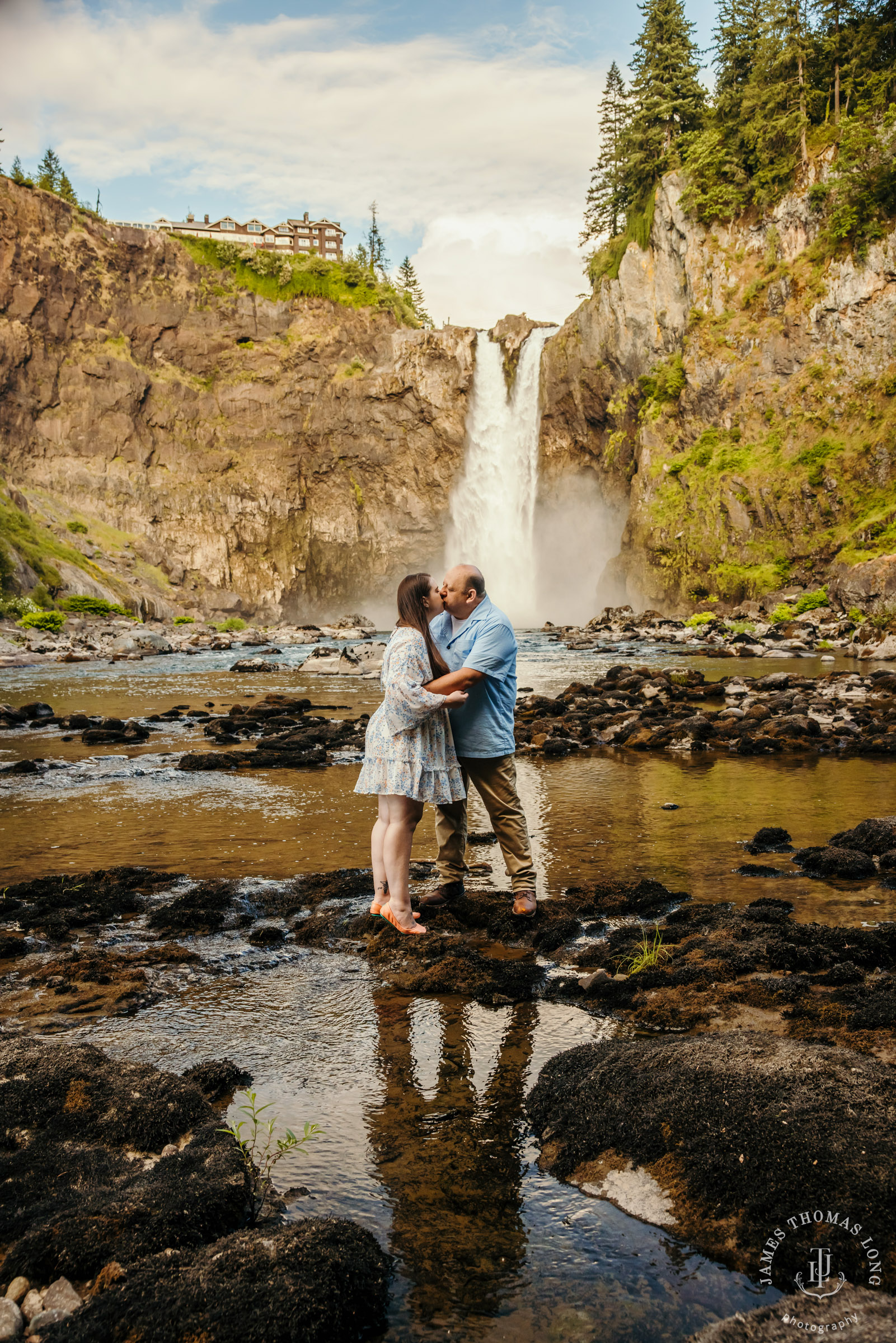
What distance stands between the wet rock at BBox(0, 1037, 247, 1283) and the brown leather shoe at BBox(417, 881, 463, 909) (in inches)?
109

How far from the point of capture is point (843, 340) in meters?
40.6

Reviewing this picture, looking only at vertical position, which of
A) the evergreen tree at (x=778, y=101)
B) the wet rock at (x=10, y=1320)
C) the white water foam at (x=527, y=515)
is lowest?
the wet rock at (x=10, y=1320)

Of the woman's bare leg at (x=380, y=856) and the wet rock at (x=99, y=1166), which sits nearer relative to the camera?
the wet rock at (x=99, y=1166)

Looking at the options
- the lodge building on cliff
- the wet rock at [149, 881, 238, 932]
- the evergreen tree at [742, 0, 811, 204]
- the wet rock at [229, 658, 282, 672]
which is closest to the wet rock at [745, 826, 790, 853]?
the wet rock at [149, 881, 238, 932]

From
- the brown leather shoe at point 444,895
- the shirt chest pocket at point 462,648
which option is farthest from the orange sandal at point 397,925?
the shirt chest pocket at point 462,648

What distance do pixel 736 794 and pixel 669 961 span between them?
17.3ft

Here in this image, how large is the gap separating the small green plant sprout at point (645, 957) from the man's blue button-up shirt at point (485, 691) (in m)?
1.65

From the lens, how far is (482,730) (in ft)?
20.4

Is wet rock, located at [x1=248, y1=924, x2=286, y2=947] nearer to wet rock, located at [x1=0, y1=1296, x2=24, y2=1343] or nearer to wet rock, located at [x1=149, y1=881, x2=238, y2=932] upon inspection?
wet rock, located at [x1=149, y1=881, x2=238, y2=932]

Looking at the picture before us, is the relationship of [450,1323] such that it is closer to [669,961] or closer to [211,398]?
[669,961]

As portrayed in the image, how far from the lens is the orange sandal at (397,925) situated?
225 inches

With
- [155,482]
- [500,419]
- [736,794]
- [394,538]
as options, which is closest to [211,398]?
[155,482]

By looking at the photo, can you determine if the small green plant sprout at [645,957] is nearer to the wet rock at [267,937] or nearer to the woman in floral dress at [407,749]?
the woman in floral dress at [407,749]

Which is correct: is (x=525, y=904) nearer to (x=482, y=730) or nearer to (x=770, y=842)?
(x=482, y=730)
